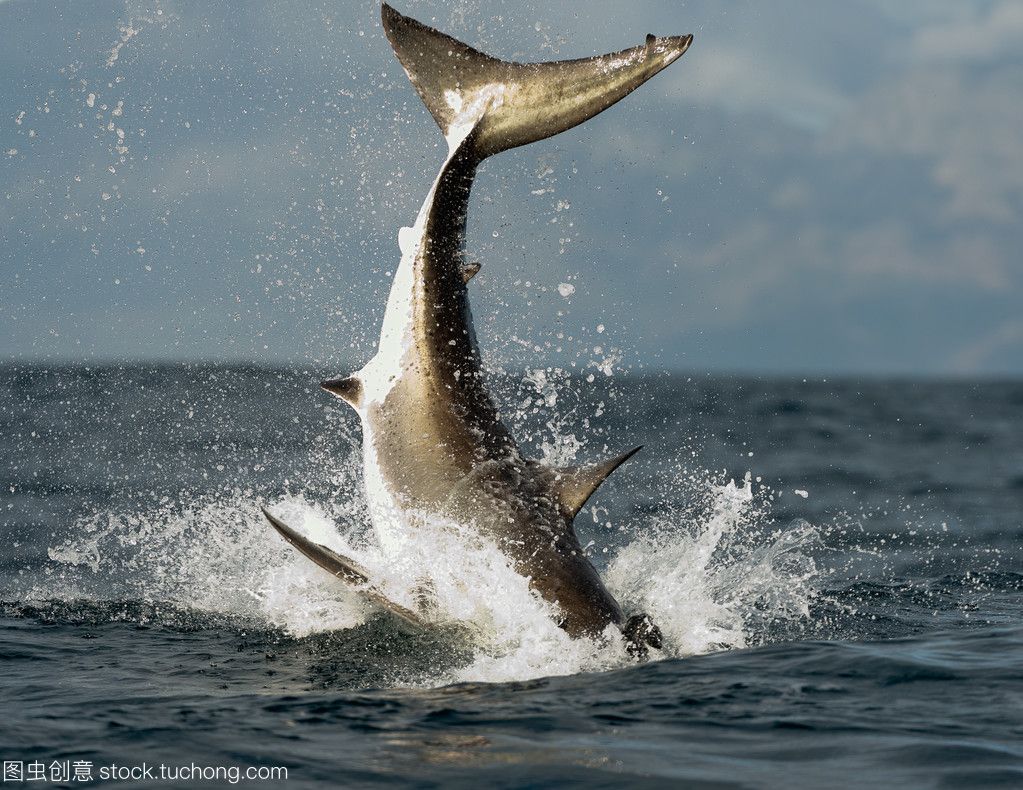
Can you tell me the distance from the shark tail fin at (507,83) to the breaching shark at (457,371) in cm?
1

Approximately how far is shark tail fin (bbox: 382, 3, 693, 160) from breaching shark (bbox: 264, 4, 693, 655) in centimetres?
1

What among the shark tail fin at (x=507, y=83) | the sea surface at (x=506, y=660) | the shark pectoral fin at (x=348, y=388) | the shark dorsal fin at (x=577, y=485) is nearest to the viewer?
the sea surface at (x=506, y=660)

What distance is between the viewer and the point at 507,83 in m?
10.5

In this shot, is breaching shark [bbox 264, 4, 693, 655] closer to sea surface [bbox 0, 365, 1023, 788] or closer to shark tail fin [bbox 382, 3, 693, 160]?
shark tail fin [bbox 382, 3, 693, 160]

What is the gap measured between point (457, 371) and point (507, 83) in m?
2.45

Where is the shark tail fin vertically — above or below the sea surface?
above

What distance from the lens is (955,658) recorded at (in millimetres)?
9750

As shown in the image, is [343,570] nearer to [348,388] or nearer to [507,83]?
[348,388]

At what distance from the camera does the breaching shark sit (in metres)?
9.85

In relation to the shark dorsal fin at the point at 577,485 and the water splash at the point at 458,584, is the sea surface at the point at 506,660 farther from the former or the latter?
the shark dorsal fin at the point at 577,485

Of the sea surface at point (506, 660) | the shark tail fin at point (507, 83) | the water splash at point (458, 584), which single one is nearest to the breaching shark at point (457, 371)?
the shark tail fin at point (507, 83)

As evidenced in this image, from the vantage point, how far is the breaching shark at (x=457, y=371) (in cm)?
985

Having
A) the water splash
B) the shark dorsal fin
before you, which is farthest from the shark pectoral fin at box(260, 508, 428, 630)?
the shark dorsal fin

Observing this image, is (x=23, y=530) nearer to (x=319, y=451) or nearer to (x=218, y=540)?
Answer: (x=218, y=540)
